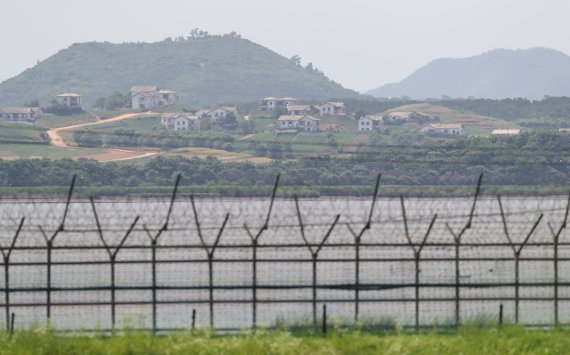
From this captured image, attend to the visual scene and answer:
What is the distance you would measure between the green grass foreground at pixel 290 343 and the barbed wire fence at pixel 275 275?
114 cm

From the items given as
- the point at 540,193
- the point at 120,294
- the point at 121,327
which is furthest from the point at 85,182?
the point at 121,327

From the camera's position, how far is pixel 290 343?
3281cm

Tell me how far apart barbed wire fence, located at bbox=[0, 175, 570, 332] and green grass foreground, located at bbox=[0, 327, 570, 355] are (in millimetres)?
1141

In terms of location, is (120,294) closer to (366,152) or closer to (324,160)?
(324,160)

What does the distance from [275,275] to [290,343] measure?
3145 cm

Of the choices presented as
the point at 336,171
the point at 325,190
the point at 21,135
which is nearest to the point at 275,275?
the point at 325,190

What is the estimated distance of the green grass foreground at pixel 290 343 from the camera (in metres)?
32.7

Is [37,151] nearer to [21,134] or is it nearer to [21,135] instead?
[21,135]

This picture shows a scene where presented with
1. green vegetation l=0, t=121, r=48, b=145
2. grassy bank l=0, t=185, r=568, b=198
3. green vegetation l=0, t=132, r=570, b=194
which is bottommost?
grassy bank l=0, t=185, r=568, b=198

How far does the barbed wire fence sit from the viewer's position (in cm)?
3672

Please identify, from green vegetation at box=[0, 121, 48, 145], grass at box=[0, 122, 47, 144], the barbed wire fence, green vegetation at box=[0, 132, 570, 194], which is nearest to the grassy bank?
green vegetation at box=[0, 132, 570, 194]

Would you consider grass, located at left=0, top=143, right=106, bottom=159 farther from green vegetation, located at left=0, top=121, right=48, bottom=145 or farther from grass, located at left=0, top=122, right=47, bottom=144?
grass, located at left=0, top=122, right=47, bottom=144

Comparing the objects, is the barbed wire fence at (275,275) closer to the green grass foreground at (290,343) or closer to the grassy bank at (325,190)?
the green grass foreground at (290,343)

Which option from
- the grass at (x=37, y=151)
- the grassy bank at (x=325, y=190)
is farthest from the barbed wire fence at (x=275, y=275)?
the grass at (x=37, y=151)
